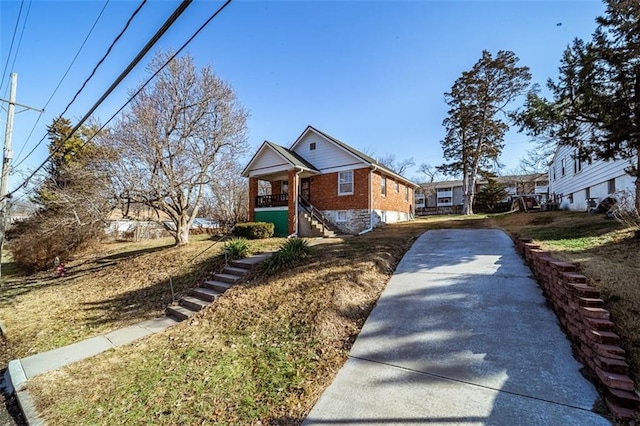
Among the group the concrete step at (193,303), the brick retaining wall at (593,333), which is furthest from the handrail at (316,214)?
the brick retaining wall at (593,333)

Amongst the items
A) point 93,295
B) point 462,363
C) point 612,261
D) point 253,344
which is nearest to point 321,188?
point 93,295

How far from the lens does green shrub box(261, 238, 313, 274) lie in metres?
8.27

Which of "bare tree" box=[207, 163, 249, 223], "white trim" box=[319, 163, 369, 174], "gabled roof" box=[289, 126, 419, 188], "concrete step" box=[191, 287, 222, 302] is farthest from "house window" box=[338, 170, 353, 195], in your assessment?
"bare tree" box=[207, 163, 249, 223]

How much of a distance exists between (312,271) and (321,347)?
112 inches

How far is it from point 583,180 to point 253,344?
65.3ft

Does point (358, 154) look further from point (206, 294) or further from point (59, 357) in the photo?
point (59, 357)

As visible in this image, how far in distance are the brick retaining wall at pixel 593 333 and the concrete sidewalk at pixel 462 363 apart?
0.50 feet

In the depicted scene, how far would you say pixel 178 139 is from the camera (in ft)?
45.0

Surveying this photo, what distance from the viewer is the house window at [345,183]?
54.0 feet

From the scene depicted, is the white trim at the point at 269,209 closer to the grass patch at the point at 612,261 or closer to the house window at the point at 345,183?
the house window at the point at 345,183

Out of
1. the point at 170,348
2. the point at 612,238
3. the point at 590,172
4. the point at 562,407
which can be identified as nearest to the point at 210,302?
the point at 170,348

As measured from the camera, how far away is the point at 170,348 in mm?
5520

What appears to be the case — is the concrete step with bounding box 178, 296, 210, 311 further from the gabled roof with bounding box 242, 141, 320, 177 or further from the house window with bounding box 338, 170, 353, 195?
the house window with bounding box 338, 170, 353, 195

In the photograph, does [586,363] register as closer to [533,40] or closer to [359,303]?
[359,303]
